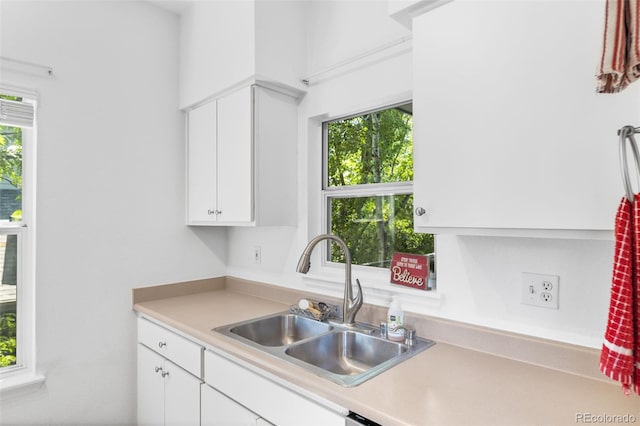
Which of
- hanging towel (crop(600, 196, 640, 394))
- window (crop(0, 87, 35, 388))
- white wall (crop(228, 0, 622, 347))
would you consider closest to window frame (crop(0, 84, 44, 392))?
window (crop(0, 87, 35, 388))

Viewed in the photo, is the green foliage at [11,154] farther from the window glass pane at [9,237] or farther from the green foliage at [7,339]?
the green foliage at [7,339]

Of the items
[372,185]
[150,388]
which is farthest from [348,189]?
[150,388]

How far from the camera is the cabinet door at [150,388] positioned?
1954mm

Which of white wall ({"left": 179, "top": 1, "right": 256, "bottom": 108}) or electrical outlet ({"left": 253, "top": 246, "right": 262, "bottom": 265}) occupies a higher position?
white wall ({"left": 179, "top": 1, "right": 256, "bottom": 108})

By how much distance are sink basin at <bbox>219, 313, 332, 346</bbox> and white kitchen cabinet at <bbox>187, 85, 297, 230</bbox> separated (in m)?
0.49

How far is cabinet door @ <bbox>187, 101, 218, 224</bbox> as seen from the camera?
2178mm

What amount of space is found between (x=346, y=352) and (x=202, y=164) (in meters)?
1.35

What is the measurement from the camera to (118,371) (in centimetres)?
216

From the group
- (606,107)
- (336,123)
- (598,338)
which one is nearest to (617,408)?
(598,338)

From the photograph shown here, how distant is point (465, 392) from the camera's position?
1107mm

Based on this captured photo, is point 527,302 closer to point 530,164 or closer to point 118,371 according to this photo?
point 530,164

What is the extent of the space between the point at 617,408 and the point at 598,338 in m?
0.22

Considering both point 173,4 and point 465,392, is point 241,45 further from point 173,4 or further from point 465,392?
point 465,392

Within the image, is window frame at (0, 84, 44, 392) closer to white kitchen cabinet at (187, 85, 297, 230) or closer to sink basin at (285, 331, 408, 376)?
white kitchen cabinet at (187, 85, 297, 230)
